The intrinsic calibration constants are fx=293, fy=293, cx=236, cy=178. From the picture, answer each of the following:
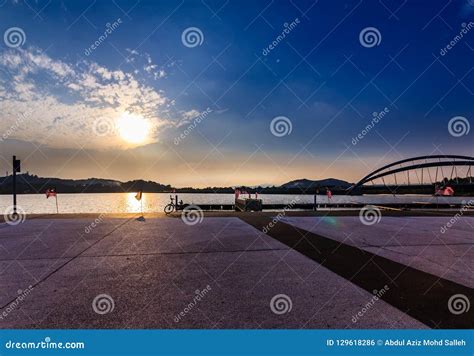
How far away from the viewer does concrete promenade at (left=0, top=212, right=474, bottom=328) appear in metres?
3.87

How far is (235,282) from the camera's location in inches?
209

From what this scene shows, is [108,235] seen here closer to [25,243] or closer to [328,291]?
[25,243]

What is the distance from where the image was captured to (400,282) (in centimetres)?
526

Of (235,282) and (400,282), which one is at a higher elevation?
(235,282)

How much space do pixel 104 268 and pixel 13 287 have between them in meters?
1.56

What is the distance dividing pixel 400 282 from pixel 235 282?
296cm

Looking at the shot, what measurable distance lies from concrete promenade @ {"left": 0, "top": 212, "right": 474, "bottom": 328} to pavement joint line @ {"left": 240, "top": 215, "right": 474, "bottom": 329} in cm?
2

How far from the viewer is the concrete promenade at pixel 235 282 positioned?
12.7ft

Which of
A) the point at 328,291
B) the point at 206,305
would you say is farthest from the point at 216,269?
the point at 328,291

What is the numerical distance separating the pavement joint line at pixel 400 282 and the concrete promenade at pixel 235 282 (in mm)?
19

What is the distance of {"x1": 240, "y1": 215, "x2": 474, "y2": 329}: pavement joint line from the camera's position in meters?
3.92

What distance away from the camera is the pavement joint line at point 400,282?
12.9 feet

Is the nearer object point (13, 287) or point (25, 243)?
point (13, 287)

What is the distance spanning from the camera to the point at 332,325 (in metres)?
3.72
